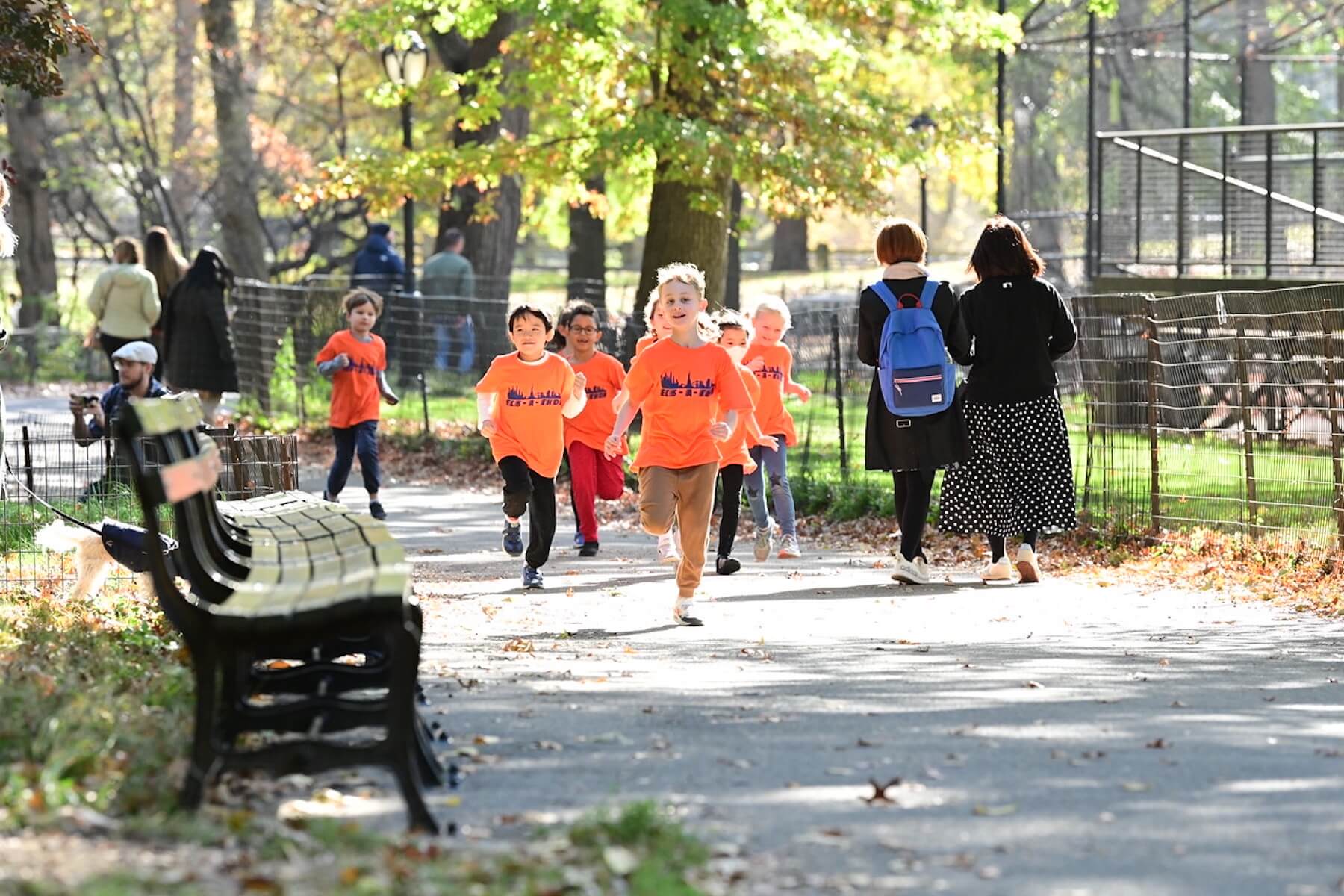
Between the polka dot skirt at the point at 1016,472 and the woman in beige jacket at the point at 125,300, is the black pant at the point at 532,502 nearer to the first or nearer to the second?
the polka dot skirt at the point at 1016,472

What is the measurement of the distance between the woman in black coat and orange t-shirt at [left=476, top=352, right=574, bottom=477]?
7.73 m

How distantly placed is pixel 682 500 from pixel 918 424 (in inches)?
73.8

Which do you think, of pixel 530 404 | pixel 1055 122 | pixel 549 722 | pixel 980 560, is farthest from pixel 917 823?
pixel 1055 122

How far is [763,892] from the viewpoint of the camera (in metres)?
4.66

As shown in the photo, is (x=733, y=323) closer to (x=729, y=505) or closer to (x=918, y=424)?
(x=729, y=505)

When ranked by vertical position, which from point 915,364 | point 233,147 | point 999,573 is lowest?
point 999,573

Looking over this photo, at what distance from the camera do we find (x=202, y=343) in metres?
18.5

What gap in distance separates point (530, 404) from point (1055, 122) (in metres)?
40.7

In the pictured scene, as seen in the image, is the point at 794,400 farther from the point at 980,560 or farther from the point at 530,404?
the point at 530,404

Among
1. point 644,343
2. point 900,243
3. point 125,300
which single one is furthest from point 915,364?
point 125,300

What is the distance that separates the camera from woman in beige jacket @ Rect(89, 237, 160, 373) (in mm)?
18172

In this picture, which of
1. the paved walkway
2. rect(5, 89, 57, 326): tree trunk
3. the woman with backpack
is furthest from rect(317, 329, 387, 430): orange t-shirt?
rect(5, 89, 57, 326): tree trunk

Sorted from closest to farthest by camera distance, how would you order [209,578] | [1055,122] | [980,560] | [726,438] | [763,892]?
[763,892] → [209,578] → [726,438] → [980,560] → [1055,122]

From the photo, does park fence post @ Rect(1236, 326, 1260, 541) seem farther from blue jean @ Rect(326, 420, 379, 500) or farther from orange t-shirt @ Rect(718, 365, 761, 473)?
blue jean @ Rect(326, 420, 379, 500)
